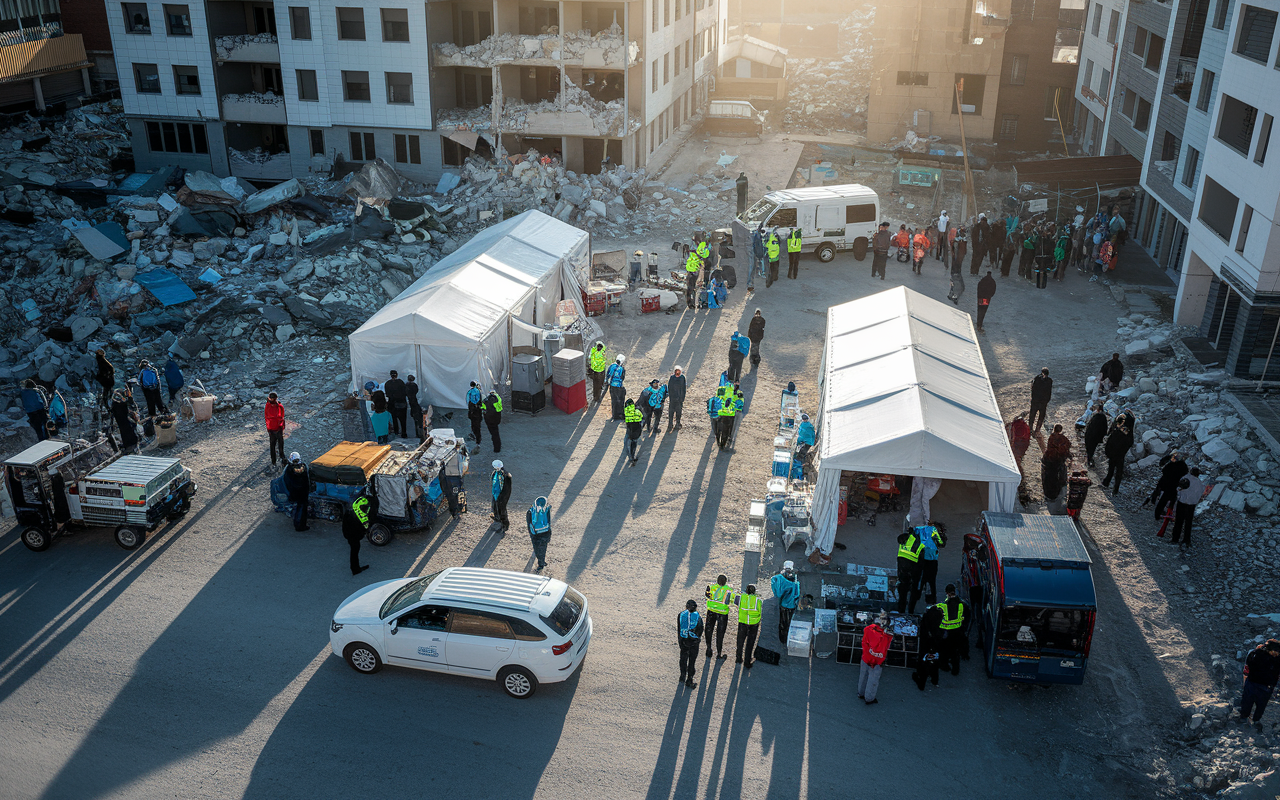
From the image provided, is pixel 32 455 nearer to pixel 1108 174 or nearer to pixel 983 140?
pixel 1108 174

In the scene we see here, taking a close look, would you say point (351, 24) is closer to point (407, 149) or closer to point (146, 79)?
point (407, 149)

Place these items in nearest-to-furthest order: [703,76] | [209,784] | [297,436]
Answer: [209,784] → [297,436] → [703,76]

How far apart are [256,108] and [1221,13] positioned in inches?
1332

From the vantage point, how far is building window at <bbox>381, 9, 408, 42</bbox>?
35406 millimetres

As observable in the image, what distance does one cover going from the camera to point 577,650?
40.4ft

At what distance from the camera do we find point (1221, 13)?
78.7 feet

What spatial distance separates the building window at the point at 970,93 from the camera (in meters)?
43.5

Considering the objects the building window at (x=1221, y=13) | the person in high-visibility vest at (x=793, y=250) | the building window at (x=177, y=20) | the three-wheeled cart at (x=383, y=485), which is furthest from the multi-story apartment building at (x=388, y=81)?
the three-wheeled cart at (x=383, y=485)

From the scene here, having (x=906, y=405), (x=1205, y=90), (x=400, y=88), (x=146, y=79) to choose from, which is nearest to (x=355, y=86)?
(x=400, y=88)

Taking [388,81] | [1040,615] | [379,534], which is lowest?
[379,534]

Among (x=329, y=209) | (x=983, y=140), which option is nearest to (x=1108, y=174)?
(x=983, y=140)

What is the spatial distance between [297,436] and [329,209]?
1669 centimetres

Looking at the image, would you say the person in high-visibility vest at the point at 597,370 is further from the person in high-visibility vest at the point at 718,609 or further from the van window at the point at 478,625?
the van window at the point at 478,625

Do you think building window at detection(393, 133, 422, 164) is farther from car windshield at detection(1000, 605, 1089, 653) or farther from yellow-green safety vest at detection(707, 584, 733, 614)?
car windshield at detection(1000, 605, 1089, 653)
